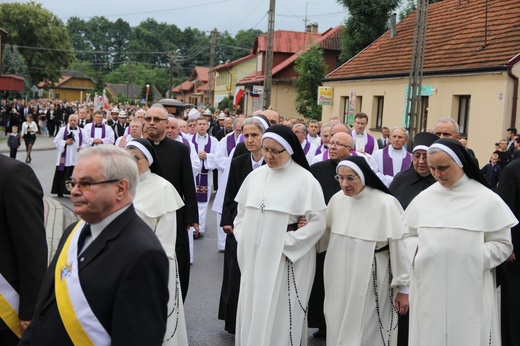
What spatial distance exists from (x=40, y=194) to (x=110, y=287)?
149 cm

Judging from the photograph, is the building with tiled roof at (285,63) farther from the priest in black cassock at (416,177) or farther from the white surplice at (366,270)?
the white surplice at (366,270)

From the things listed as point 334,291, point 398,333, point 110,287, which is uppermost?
point 110,287

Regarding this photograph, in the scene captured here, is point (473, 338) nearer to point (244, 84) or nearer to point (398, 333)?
point (398, 333)

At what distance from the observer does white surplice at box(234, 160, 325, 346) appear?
21.6ft

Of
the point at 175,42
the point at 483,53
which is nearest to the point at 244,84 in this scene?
the point at 483,53

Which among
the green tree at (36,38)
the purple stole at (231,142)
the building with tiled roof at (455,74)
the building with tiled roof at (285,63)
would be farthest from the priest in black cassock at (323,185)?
the green tree at (36,38)

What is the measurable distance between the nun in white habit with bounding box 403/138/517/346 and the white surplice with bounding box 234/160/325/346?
996 millimetres

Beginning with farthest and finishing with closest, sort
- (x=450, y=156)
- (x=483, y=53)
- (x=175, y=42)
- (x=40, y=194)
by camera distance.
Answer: (x=175, y=42) → (x=483, y=53) → (x=450, y=156) → (x=40, y=194)

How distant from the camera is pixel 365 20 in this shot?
44.4 metres

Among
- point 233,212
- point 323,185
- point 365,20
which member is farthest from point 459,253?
point 365,20

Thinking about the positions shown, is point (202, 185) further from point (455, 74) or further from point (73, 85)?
point (73, 85)

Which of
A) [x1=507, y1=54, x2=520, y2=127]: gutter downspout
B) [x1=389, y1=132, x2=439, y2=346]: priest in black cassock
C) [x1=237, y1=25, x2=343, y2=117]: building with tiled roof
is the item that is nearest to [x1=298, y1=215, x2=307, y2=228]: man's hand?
[x1=389, y1=132, x2=439, y2=346]: priest in black cassock

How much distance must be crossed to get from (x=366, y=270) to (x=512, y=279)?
4.52 feet

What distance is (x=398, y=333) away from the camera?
740 centimetres
